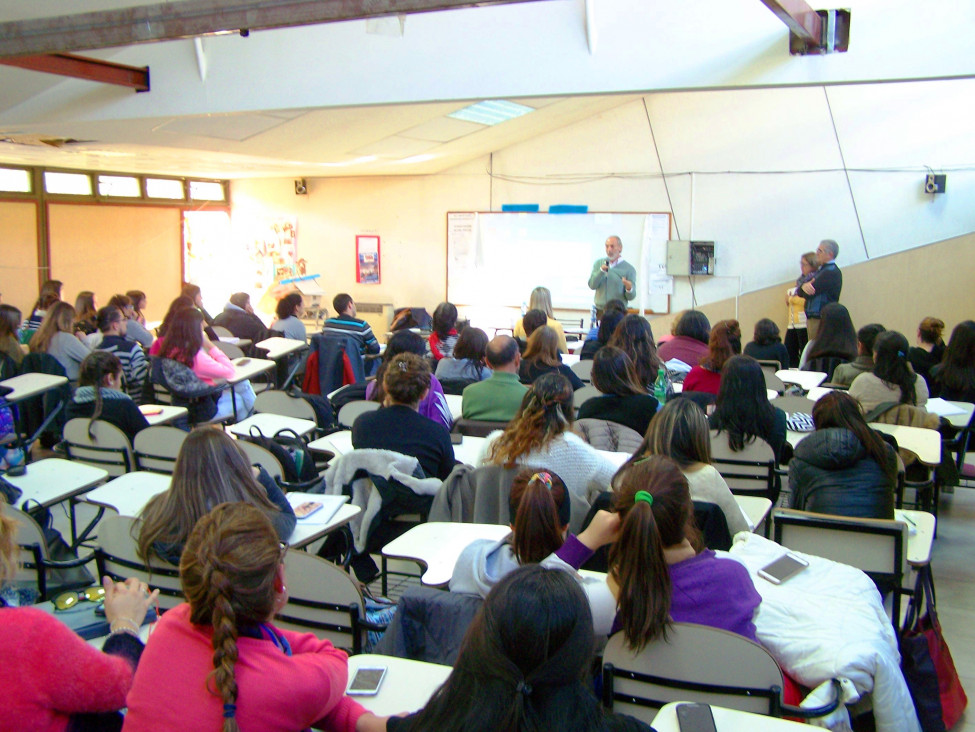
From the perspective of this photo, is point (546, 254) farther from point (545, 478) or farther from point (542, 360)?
point (545, 478)

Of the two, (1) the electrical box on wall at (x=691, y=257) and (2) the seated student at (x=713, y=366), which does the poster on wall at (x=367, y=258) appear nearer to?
(1) the electrical box on wall at (x=691, y=257)

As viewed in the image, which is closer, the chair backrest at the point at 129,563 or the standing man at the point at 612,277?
the chair backrest at the point at 129,563

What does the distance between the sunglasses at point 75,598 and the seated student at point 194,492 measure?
7.2 inches

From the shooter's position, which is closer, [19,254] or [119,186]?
[19,254]

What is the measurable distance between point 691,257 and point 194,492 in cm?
788

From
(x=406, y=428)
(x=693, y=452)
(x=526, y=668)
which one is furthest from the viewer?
(x=406, y=428)

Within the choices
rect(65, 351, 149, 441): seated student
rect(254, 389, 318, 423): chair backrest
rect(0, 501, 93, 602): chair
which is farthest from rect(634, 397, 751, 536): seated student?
rect(65, 351, 149, 441): seated student

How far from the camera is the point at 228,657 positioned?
1.45 metres

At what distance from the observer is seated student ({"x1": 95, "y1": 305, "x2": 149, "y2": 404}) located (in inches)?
223

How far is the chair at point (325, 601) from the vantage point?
221 cm

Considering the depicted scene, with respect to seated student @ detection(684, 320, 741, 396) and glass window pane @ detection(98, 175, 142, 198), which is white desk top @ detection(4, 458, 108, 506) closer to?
seated student @ detection(684, 320, 741, 396)

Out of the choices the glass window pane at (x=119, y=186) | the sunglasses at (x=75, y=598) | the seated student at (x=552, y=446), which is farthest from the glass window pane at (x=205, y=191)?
the sunglasses at (x=75, y=598)

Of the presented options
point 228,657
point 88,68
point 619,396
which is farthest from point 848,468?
point 88,68

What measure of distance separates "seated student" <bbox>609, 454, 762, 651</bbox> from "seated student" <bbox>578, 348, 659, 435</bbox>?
1.79 meters
